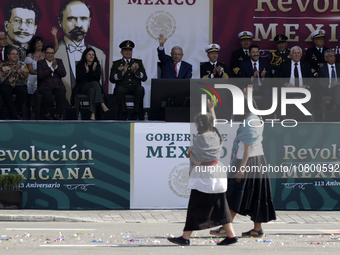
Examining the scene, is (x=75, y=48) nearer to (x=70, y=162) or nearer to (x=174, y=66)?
(x=174, y=66)

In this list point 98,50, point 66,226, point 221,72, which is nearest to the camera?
point 66,226

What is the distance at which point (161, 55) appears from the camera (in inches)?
494

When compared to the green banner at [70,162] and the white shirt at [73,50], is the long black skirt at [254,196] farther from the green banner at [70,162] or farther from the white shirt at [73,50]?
the white shirt at [73,50]

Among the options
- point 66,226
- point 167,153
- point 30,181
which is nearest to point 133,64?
point 167,153

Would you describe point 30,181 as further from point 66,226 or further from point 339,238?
point 339,238

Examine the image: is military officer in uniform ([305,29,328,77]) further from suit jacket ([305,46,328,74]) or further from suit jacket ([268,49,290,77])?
suit jacket ([268,49,290,77])

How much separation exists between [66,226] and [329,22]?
950 centimetres

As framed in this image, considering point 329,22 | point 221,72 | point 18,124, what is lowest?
point 18,124

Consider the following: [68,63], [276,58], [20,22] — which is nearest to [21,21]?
[20,22]

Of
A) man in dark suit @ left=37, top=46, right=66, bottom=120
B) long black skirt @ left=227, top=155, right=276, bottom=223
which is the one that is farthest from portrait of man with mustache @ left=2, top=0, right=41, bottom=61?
long black skirt @ left=227, top=155, right=276, bottom=223

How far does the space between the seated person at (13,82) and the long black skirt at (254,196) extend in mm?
5998

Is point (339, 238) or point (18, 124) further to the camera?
point (18, 124)

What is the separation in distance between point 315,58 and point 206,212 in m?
7.87

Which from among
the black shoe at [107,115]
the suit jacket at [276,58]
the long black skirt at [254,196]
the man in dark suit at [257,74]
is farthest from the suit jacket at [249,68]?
the long black skirt at [254,196]
